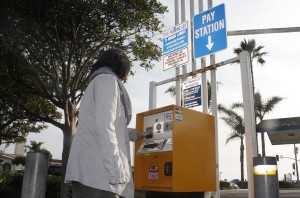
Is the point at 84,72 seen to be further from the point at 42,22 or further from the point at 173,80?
the point at 173,80

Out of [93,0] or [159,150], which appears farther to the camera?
[93,0]

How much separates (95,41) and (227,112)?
785 inches

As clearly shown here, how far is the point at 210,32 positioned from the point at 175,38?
0.76 metres

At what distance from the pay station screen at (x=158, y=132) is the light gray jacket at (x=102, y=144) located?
4.09 feet

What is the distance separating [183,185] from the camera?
3.81 m

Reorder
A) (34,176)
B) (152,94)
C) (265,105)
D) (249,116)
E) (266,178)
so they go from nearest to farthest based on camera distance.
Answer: (266,178) < (34,176) < (249,116) < (152,94) < (265,105)

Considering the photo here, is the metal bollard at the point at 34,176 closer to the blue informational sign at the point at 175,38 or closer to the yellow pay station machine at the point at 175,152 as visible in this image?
the yellow pay station machine at the point at 175,152

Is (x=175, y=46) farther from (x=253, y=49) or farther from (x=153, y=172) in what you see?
(x=253, y=49)

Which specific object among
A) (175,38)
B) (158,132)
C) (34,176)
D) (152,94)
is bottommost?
(34,176)

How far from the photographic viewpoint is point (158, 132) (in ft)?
13.5

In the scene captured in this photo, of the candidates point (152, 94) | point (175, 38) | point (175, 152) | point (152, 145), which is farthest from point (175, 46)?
point (175, 152)

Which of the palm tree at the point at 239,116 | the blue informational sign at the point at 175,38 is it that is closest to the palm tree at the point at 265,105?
the palm tree at the point at 239,116

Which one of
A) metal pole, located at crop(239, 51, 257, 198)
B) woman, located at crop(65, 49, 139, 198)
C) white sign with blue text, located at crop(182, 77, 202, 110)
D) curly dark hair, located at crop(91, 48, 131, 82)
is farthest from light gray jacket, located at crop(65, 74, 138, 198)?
white sign with blue text, located at crop(182, 77, 202, 110)

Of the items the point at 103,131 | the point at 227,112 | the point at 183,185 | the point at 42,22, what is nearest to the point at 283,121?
the point at 183,185
